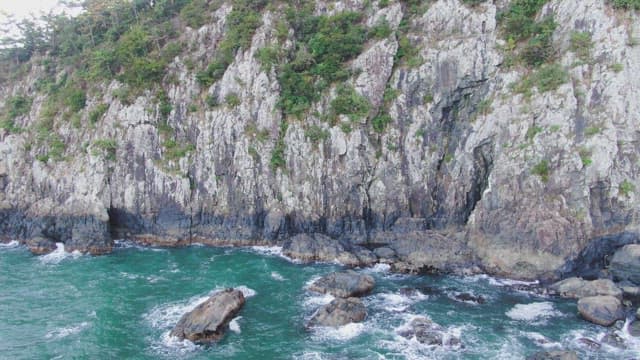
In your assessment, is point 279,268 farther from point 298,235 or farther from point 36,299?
point 36,299

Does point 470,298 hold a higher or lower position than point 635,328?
higher

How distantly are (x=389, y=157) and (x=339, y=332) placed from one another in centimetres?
2103

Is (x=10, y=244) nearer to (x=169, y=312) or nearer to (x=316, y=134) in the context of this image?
(x=169, y=312)

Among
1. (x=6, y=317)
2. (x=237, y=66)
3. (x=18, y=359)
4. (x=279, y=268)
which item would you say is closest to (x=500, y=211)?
(x=279, y=268)

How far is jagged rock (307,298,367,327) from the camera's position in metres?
29.8

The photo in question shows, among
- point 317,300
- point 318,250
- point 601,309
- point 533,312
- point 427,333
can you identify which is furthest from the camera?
point 318,250

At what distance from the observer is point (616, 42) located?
38125 millimetres

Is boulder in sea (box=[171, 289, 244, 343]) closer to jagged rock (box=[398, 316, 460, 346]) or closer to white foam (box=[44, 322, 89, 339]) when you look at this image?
white foam (box=[44, 322, 89, 339])

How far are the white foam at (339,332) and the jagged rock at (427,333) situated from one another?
2.65 m

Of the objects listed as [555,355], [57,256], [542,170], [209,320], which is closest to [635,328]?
[555,355]

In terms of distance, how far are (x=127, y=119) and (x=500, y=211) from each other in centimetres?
3929

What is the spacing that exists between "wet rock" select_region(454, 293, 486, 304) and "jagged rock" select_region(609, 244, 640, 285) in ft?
34.4

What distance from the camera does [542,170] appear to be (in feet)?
125

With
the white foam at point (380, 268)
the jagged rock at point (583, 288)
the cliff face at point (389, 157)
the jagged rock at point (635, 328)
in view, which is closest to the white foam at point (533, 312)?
the jagged rock at point (583, 288)
